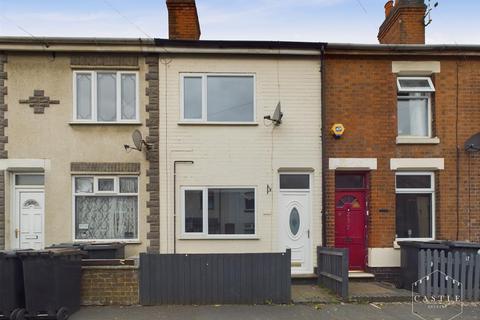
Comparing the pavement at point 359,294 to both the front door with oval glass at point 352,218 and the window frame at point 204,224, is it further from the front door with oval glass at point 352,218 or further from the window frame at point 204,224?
the window frame at point 204,224

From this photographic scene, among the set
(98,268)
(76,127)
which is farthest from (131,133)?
(98,268)

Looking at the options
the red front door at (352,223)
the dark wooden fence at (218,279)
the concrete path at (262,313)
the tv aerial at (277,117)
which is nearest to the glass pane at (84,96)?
the dark wooden fence at (218,279)

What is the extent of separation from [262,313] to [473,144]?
21.3 ft

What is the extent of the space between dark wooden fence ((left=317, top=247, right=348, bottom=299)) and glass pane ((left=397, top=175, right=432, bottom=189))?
2680 millimetres

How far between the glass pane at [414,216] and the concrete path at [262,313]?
2.41m

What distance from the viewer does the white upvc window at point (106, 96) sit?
30.0 feet

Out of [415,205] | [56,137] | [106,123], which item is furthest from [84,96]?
[415,205]

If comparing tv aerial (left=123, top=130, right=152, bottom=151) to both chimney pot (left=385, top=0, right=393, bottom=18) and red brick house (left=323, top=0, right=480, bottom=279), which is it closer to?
red brick house (left=323, top=0, right=480, bottom=279)

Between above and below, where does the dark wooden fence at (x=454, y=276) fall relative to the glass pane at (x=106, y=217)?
below

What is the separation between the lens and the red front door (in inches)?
373

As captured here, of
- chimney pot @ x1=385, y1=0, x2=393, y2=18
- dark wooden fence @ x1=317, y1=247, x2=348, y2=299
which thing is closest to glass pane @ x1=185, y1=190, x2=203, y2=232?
dark wooden fence @ x1=317, y1=247, x2=348, y2=299

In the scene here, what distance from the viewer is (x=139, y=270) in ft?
23.7

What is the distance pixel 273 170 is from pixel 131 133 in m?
3.44

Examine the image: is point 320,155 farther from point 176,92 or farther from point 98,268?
point 98,268
